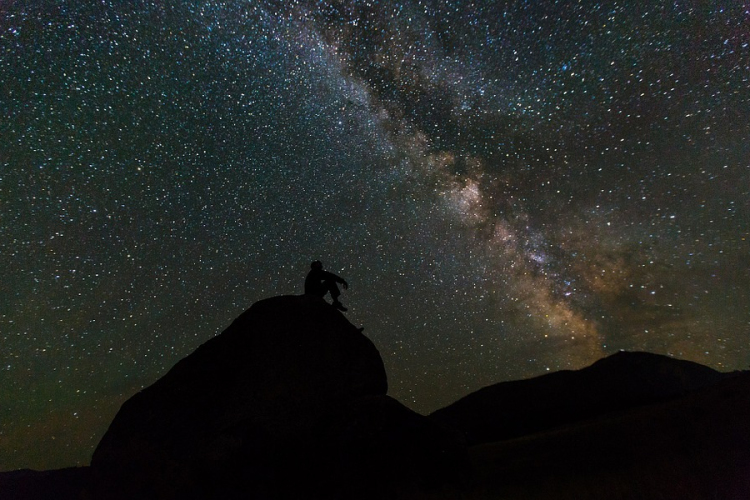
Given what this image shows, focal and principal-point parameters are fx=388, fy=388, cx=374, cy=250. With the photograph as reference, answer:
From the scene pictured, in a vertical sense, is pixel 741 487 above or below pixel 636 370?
below

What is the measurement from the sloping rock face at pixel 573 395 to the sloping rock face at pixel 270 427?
15062mm

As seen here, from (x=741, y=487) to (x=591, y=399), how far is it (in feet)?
59.4

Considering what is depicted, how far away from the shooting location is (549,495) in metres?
6.98

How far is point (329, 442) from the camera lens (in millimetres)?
8391

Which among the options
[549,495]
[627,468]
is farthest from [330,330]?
[627,468]

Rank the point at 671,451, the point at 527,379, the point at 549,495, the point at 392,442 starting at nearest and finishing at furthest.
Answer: the point at 549,495
the point at 671,451
the point at 392,442
the point at 527,379

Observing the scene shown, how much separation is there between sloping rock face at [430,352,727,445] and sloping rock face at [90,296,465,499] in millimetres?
15062

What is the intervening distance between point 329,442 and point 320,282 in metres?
5.22

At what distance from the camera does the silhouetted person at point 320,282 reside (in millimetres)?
12281

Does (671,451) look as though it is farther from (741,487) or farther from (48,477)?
(48,477)

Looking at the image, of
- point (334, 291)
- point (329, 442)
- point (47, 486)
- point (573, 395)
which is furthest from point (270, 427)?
point (573, 395)

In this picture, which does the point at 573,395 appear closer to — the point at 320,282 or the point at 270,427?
the point at 320,282

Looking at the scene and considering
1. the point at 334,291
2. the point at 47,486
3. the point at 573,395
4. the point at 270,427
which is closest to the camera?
the point at 270,427

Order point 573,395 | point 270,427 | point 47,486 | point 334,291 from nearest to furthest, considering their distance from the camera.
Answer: point 270,427
point 47,486
point 334,291
point 573,395
